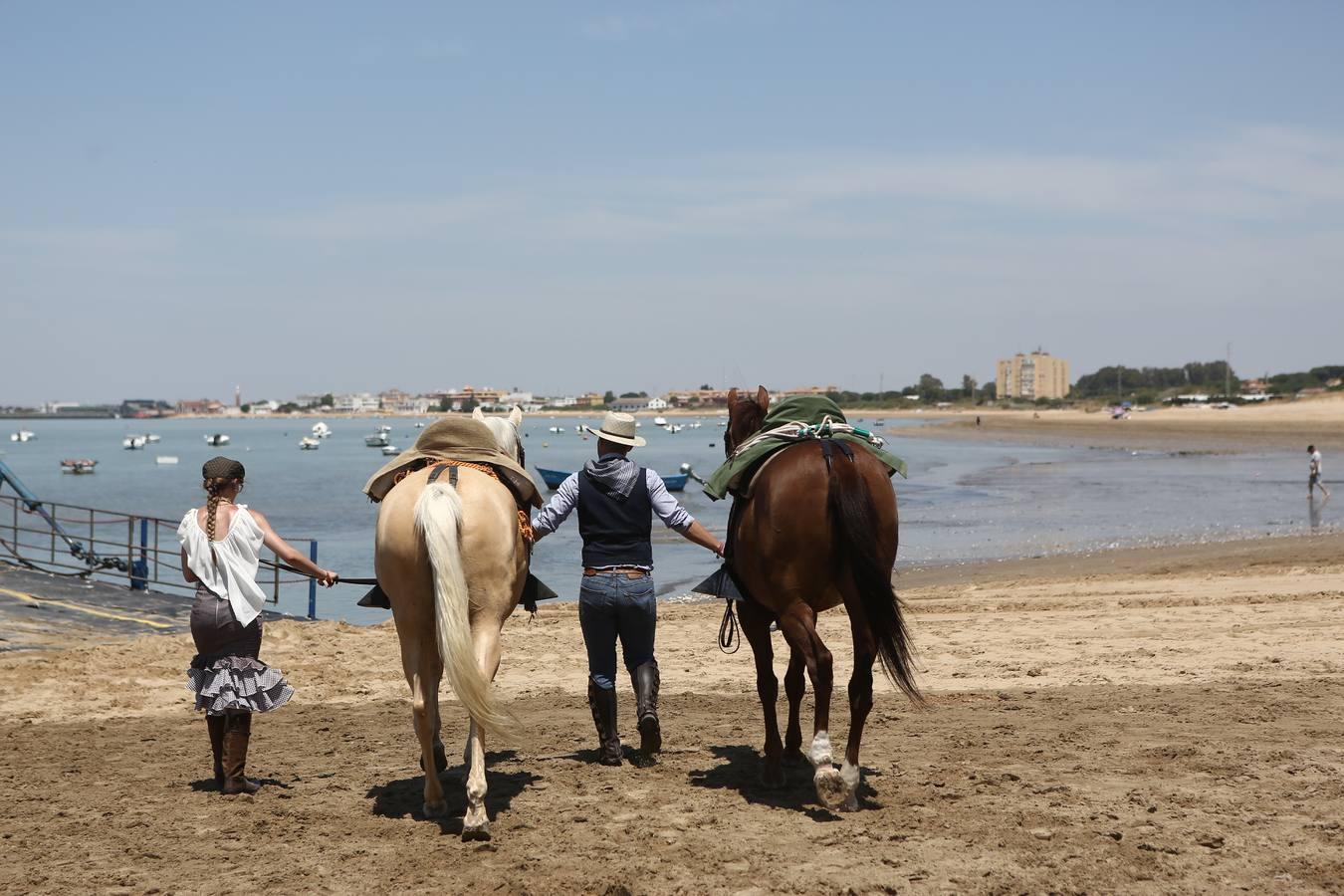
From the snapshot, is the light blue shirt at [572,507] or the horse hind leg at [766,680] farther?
the light blue shirt at [572,507]

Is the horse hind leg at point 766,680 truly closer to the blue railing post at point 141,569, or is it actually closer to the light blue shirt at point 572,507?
the light blue shirt at point 572,507

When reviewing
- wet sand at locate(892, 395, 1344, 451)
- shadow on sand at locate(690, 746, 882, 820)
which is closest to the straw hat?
shadow on sand at locate(690, 746, 882, 820)

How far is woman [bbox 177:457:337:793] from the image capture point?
21.1 ft

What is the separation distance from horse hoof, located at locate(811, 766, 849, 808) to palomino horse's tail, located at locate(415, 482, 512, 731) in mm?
1625

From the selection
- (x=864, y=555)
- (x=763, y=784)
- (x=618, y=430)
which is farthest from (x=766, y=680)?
(x=618, y=430)

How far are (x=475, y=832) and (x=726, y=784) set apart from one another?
168 cm

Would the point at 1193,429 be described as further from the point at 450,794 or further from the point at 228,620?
the point at 228,620

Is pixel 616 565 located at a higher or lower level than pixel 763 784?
higher

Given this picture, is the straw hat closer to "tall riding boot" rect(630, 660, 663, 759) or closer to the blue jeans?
the blue jeans

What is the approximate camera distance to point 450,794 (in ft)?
21.2

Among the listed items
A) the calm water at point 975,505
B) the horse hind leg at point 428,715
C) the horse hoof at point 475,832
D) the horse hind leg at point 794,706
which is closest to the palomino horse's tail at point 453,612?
the horse hind leg at point 428,715

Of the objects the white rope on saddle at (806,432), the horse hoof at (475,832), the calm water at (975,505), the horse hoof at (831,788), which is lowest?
the calm water at (975,505)

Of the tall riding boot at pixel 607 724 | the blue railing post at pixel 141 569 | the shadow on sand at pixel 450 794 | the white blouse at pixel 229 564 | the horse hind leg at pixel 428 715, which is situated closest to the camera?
the horse hind leg at pixel 428 715

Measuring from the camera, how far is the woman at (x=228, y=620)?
644cm
